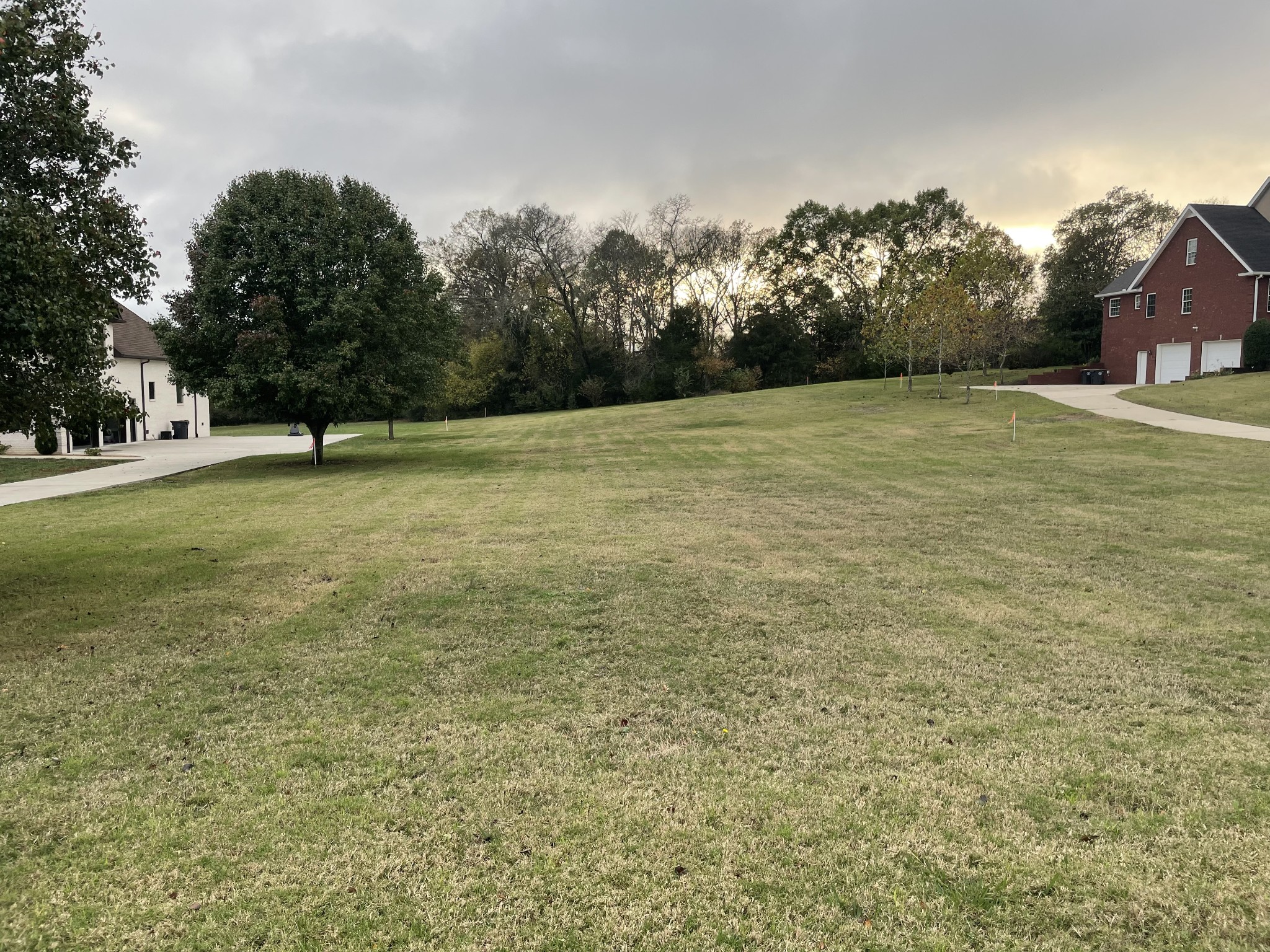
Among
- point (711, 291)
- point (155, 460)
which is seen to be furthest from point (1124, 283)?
point (155, 460)

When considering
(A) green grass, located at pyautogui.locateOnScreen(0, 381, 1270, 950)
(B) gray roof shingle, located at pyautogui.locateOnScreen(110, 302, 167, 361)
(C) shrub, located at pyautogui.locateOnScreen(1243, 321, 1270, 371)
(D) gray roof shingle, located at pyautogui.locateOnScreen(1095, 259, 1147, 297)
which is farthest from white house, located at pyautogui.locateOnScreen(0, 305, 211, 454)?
(D) gray roof shingle, located at pyautogui.locateOnScreen(1095, 259, 1147, 297)

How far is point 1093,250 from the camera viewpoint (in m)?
58.3

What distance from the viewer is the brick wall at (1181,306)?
3547cm

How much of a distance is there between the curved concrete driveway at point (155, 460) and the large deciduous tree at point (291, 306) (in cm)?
315

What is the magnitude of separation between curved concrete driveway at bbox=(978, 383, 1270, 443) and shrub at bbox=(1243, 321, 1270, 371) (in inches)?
204

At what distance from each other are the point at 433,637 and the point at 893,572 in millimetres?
4892

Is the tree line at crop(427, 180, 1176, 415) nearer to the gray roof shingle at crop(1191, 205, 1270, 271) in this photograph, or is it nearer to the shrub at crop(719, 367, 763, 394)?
the shrub at crop(719, 367, 763, 394)

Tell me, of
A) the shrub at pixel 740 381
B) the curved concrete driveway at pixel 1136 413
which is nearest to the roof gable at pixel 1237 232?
the curved concrete driveway at pixel 1136 413

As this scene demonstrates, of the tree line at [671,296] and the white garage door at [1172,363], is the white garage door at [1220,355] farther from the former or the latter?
the tree line at [671,296]

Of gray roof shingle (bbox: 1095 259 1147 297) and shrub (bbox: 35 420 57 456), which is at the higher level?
gray roof shingle (bbox: 1095 259 1147 297)

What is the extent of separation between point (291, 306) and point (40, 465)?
1001 centimetres

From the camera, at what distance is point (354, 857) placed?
3365 millimetres

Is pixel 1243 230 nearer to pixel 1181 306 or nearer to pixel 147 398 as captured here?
pixel 1181 306

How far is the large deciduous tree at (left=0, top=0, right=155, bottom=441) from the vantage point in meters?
6.23
